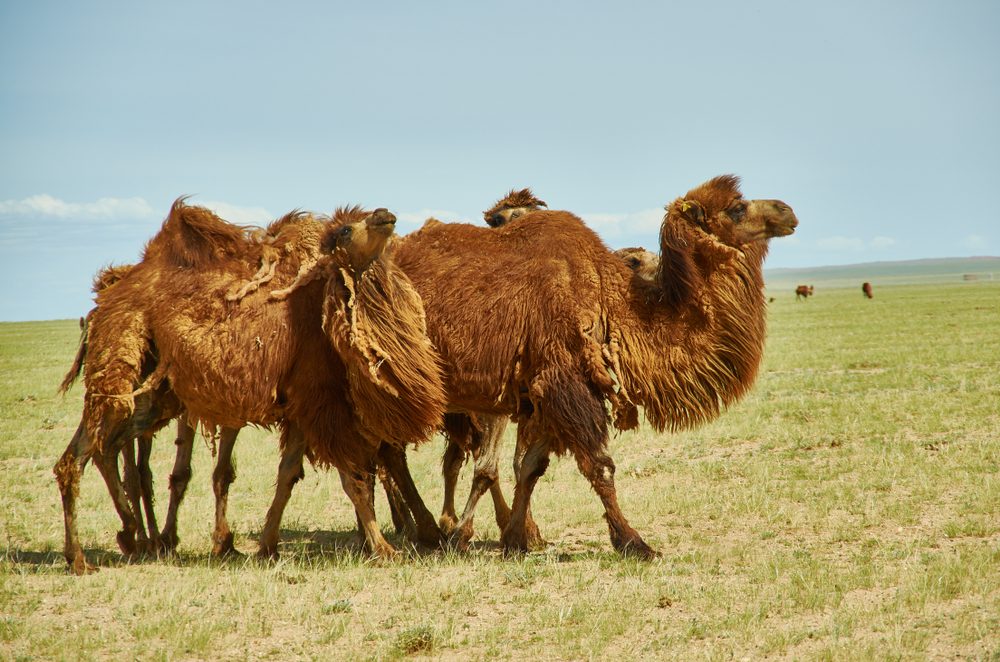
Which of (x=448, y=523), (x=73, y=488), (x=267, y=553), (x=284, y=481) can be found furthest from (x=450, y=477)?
(x=73, y=488)

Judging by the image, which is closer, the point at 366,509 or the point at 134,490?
the point at 366,509

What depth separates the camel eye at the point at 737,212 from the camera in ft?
27.3

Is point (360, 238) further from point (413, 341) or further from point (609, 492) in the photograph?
point (609, 492)

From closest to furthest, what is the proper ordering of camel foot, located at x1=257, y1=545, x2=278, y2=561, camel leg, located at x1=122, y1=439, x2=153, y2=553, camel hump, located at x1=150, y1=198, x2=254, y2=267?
camel foot, located at x1=257, y1=545, x2=278, y2=561 → camel hump, located at x1=150, y1=198, x2=254, y2=267 → camel leg, located at x1=122, y1=439, x2=153, y2=553

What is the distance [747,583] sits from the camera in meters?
7.02

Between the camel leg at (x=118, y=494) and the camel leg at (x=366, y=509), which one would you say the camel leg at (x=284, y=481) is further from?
the camel leg at (x=118, y=494)

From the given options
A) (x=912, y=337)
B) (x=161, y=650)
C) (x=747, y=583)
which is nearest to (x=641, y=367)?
(x=747, y=583)

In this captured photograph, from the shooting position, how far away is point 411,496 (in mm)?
9023

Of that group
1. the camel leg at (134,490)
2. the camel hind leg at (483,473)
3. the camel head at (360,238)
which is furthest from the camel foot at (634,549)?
the camel leg at (134,490)

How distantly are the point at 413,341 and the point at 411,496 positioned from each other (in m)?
1.69

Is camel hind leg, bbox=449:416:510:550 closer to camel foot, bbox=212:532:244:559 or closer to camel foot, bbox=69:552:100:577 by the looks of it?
camel foot, bbox=212:532:244:559

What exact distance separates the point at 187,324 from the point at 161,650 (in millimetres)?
2936

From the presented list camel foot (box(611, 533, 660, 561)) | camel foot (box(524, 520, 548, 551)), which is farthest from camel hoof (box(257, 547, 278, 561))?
camel foot (box(611, 533, 660, 561))

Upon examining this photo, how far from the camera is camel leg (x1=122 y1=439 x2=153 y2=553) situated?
28.8ft
